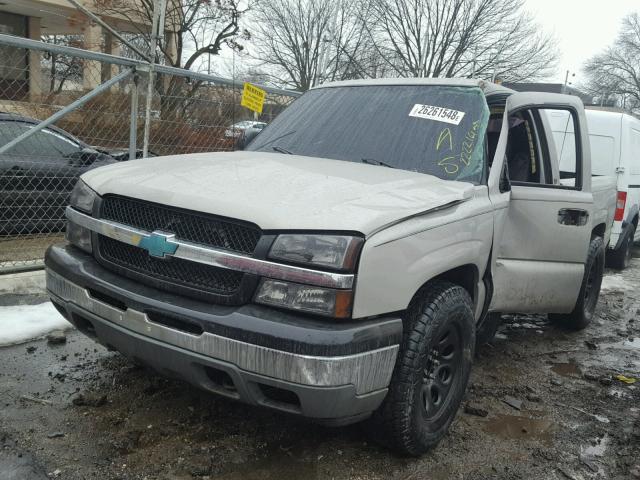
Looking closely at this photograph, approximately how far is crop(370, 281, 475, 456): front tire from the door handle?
1364 millimetres

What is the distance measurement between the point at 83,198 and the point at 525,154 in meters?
3.03

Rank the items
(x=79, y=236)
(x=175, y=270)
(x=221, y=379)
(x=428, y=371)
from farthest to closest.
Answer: (x=79, y=236) → (x=428, y=371) → (x=175, y=270) → (x=221, y=379)

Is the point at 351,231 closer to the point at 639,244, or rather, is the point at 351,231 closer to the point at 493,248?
the point at 493,248

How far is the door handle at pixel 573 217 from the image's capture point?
3.91 m

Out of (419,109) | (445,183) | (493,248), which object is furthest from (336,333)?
(419,109)

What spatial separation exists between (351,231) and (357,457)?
47.4 inches

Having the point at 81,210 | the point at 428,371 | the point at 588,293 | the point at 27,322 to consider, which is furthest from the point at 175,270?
the point at 588,293

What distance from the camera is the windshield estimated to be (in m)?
3.29

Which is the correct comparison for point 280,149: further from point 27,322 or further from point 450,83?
point 27,322

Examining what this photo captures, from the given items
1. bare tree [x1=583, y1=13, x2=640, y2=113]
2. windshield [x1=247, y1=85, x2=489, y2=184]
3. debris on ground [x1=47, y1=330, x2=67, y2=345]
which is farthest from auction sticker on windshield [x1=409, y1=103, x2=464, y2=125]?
bare tree [x1=583, y1=13, x2=640, y2=113]

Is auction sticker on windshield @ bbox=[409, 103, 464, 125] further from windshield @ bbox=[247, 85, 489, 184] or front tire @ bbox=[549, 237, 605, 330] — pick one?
front tire @ bbox=[549, 237, 605, 330]

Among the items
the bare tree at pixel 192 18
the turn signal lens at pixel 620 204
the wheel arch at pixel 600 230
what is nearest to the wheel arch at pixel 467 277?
the wheel arch at pixel 600 230

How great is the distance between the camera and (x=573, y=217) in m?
4.00

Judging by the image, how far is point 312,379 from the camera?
218cm
